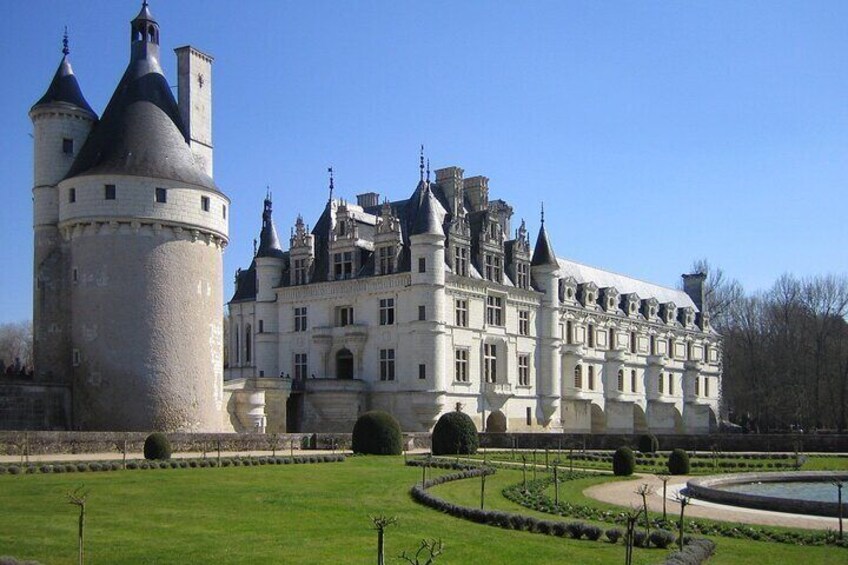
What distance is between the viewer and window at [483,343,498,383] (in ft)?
157

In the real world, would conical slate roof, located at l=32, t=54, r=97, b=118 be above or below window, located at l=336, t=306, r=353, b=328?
above

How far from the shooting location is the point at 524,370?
166ft

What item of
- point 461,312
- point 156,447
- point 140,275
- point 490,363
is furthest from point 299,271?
point 156,447

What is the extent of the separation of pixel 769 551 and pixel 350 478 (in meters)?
11.3

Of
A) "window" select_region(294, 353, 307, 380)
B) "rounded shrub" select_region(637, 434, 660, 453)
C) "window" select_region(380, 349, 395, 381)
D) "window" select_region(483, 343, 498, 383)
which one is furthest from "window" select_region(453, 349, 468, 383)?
"rounded shrub" select_region(637, 434, 660, 453)

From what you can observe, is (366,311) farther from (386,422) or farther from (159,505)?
(159,505)

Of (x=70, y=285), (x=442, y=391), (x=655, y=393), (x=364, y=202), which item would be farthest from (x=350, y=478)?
(x=655, y=393)

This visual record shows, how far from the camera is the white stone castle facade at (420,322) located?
43844mm

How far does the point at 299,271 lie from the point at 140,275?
52.5 feet

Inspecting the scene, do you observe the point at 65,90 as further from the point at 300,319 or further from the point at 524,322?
the point at 524,322

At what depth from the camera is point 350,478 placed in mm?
22359

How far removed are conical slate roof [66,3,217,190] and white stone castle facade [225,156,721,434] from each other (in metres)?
10.3

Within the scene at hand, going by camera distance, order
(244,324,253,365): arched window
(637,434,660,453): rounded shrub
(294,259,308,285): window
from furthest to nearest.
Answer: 1. (244,324,253,365): arched window
2. (294,259,308,285): window
3. (637,434,660,453): rounded shrub

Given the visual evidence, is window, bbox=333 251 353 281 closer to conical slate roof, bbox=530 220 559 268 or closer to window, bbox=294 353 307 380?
window, bbox=294 353 307 380
